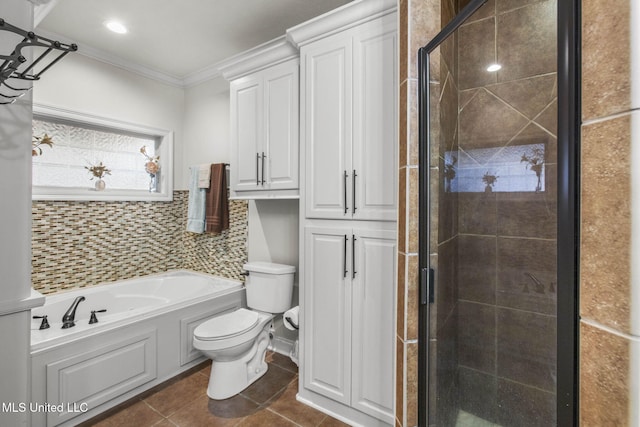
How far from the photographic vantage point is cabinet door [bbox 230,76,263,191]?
2.22 meters

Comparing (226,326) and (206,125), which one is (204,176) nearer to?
(206,125)

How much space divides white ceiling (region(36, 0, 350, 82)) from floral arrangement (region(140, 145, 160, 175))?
0.82 metres

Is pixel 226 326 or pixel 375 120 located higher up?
pixel 375 120

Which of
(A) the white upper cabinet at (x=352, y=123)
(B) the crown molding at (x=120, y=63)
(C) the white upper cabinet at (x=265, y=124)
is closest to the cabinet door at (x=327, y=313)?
(A) the white upper cabinet at (x=352, y=123)

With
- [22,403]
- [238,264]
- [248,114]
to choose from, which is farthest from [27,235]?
[238,264]

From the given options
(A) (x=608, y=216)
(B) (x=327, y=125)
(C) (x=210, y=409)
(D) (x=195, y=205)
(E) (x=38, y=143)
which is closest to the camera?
(A) (x=608, y=216)

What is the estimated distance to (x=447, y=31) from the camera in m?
1.06

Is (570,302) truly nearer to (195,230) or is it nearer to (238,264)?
(238,264)

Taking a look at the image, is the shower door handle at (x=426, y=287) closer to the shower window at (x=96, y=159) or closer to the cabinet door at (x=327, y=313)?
the cabinet door at (x=327, y=313)

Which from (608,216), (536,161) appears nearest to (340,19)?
(536,161)

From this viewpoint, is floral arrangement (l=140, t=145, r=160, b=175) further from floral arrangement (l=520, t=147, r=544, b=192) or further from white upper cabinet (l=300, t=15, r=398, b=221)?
floral arrangement (l=520, t=147, r=544, b=192)

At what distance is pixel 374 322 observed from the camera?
1.63m

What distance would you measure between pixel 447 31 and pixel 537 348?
3.46 ft

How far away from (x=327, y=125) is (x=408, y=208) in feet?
2.72
